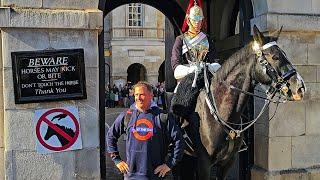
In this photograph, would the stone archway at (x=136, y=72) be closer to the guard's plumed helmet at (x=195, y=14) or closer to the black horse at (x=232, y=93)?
the guard's plumed helmet at (x=195, y=14)

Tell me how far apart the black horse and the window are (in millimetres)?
29193

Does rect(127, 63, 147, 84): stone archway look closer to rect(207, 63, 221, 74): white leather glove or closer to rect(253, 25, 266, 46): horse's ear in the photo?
rect(207, 63, 221, 74): white leather glove

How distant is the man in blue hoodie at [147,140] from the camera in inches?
166

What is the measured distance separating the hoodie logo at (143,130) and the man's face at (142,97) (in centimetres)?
14

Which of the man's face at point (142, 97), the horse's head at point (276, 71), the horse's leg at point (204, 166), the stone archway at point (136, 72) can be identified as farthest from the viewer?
the stone archway at point (136, 72)

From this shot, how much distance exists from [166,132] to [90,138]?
146 cm

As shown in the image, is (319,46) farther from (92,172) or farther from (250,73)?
(92,172)

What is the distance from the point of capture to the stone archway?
3528 cm

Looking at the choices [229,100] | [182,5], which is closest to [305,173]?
[229,100]

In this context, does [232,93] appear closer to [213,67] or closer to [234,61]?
[234,61]

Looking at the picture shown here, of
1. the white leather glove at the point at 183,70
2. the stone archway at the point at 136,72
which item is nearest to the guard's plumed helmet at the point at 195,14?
the white leather glove at the point at 183,70

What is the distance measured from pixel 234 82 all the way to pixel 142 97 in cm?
114

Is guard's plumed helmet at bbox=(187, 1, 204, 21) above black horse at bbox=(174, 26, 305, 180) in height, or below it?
above

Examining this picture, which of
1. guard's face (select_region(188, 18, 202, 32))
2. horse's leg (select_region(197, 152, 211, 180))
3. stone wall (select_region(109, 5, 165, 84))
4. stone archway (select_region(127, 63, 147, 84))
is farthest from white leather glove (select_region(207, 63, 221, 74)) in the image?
stone archway (select_region(127, 63, 147, 84))
